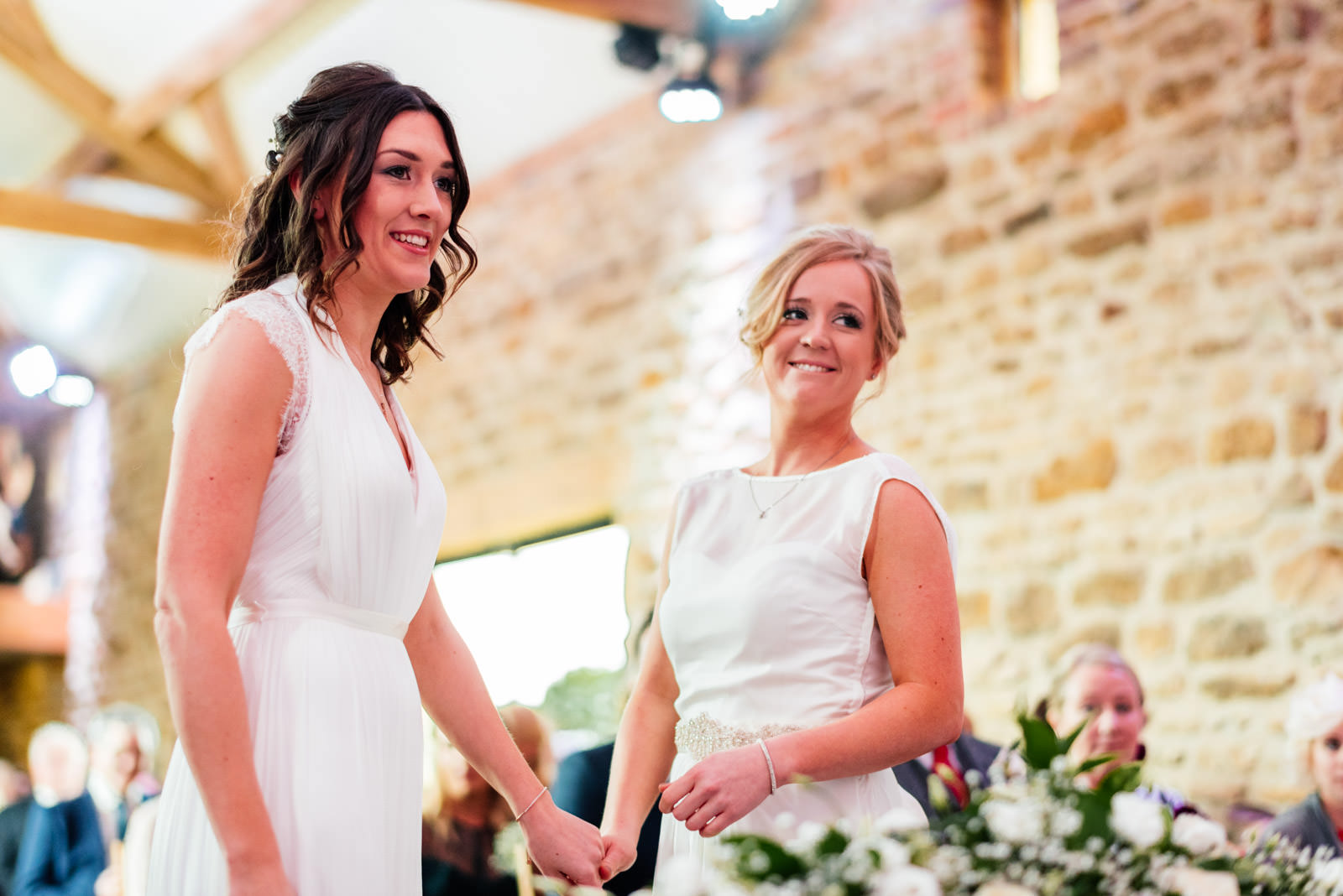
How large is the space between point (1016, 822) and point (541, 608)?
573 centimetres

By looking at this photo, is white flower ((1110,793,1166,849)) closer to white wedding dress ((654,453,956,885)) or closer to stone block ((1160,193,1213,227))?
white wedding dress ((654,453,956,885))

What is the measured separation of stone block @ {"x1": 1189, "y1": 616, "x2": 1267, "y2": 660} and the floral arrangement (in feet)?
9.50

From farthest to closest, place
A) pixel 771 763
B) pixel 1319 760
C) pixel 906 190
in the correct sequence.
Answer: pixel 906 190 < pixel 1319 760 < pixel 771 763

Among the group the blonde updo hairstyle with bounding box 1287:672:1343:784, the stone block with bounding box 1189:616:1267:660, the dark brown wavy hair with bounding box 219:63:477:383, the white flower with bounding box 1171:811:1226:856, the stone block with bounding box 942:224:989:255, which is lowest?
the white flower with bounding box 1171:811:1226:856

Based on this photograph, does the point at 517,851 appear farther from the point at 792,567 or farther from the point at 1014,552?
the point at 1014,552

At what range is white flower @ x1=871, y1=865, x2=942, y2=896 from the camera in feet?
3.67

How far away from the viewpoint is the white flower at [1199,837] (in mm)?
1336

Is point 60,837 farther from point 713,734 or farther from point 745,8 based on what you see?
point 713,734

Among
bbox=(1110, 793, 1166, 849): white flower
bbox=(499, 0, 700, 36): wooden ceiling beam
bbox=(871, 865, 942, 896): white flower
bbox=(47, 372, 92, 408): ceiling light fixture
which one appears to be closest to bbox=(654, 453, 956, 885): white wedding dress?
bbox=(1110, 793, 1166, 849): white flower

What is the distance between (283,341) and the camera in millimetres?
1534

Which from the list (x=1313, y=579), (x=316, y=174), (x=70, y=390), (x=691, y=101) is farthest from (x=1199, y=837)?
(x=70, y=390)

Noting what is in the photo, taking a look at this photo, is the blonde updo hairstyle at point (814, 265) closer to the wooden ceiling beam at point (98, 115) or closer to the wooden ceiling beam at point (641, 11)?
the wooden ceiling beam at point (641, 11)

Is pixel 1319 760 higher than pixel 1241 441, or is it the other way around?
pixel 1241 441

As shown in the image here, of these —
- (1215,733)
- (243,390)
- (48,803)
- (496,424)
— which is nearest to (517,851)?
(243,390)
